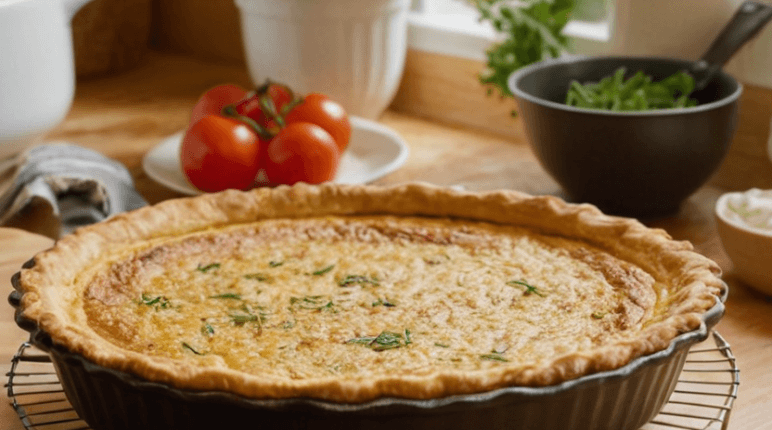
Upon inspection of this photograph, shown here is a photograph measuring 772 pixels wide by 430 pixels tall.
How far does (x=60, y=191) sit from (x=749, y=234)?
1.57 m

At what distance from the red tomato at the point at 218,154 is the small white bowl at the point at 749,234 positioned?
1171 millimetres

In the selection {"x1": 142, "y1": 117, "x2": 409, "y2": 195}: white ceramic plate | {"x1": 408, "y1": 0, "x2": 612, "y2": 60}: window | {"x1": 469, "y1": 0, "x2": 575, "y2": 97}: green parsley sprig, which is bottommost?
{"x1": 142, "y1": 117, "x2": 409, "y2": 195}: white ceramic plate

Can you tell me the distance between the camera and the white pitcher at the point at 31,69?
7.02ft

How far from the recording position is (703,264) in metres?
1.70

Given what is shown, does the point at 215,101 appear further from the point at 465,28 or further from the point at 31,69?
the point at 465,28

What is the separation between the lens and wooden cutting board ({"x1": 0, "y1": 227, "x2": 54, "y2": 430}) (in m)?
1.66

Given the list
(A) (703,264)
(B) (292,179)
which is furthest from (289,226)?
(A) (703,264)

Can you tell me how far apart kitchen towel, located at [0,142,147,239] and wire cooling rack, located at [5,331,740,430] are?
0.65 metres

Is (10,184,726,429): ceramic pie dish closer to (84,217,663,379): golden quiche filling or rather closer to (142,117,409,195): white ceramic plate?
(84,217,663,379): golden quiche filling

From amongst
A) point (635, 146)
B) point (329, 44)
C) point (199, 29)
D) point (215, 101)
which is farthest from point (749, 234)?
point (199, 29)

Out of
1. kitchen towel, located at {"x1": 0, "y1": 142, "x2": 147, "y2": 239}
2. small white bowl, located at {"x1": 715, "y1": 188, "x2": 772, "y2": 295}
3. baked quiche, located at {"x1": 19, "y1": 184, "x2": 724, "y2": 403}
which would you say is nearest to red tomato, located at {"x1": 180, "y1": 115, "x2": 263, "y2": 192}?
kitchen towel, located at {"x1": 0, "y1": 142, "x2": 147, "y2": 239}

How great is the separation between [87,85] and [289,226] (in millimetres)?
2076

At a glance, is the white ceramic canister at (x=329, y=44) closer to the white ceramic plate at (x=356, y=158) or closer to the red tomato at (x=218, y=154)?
the white ceramic plate at (x=356, y=158)

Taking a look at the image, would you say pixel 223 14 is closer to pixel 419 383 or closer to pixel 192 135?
pixel 192 135
